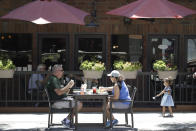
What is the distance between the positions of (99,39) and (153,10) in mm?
3430

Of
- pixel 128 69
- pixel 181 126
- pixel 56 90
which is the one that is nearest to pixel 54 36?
pixel 128 69

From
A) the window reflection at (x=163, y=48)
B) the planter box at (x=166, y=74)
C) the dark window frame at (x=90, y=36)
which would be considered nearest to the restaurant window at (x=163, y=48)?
the window reflection at (x=163, y=48)

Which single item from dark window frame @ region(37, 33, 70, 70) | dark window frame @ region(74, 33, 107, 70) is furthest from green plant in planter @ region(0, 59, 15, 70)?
dark window frame @ region(74, 33, 107, 70)

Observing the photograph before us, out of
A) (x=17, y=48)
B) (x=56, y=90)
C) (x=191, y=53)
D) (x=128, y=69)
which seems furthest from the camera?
(x=191, y=53)

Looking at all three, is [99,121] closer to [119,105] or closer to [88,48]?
[119,105]

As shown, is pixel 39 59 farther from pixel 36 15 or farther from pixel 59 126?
pixel 59 126

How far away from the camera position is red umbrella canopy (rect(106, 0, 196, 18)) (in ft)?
43.2

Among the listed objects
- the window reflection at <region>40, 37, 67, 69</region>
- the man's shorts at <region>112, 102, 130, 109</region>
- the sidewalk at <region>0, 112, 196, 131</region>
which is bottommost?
the sidewalk at <region>0, 112, 196, 131</region>

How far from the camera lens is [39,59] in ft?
53.8

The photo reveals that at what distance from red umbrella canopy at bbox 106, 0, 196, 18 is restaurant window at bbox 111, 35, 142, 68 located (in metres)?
2.44

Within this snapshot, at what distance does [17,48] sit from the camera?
645 inches

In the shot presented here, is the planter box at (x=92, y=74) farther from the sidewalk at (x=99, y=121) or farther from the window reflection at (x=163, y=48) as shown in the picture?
the window reflection at (x=163, y=48)

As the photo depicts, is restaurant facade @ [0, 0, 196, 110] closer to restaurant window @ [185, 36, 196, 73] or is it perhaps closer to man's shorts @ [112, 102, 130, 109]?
restaurant window @ [185, 36, 196, 73]

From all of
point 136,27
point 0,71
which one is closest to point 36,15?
point 0,71
